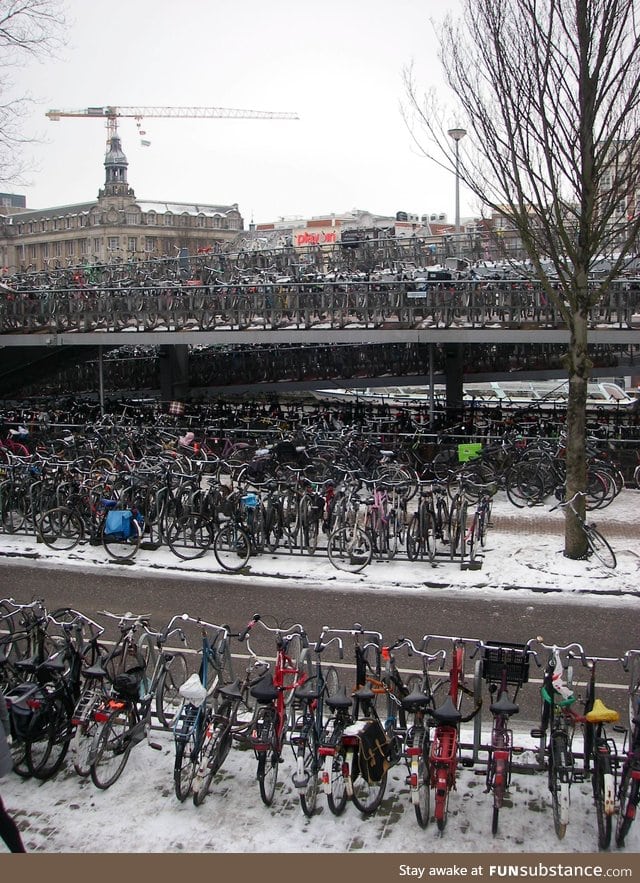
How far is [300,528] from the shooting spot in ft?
33.8

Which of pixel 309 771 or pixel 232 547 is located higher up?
pixel 232 547

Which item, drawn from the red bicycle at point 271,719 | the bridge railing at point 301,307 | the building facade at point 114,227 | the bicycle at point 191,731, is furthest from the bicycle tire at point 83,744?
the building facade at point 114,227

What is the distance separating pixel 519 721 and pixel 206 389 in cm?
1996

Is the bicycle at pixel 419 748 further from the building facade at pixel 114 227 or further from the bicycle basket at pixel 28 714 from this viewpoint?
the building facade at pixel 114 227

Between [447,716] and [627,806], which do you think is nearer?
[627,806]

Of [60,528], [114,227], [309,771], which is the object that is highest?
[114,227]

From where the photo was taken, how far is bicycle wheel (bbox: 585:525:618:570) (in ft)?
31.3

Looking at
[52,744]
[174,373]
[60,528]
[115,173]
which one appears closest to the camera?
[52,744]

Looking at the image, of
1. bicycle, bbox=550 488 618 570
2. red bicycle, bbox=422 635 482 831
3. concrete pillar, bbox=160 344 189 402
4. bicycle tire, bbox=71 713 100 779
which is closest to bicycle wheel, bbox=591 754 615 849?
red bicycle, bbox=422 635 482 831

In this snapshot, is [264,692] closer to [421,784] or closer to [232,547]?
[421,784]

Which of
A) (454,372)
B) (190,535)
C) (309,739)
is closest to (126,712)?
(309,739)

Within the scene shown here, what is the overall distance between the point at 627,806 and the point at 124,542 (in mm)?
7222

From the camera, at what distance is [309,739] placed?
520 cm

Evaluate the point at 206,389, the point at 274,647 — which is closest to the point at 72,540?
the point at 274,647
